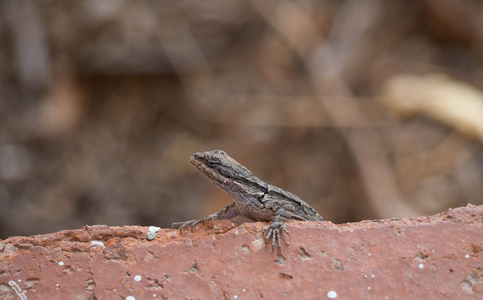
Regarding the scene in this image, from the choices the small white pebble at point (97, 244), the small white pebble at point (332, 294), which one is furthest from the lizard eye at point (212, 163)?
the small white pebble at point (332, 294)

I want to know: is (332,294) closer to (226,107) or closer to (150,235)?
(150,235)

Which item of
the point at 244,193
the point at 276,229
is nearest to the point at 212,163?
the point at 244,193

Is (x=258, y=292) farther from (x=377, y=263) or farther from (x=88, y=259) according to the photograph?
(x=88, y=259)

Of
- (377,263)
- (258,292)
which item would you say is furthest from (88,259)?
(377,263)

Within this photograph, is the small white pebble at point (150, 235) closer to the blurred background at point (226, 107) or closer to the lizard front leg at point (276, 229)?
the lizard front leg at point (276, 229)

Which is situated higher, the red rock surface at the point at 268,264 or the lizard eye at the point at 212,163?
the lizard eye at the point at 212,163
